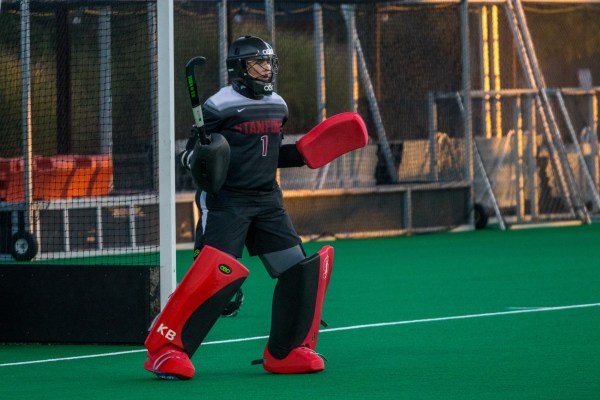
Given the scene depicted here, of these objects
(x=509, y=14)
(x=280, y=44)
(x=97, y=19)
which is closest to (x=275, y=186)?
(x=97, y=19)

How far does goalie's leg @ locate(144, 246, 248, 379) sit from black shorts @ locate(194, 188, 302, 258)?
0.15 m

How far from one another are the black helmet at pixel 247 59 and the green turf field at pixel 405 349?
1495mm

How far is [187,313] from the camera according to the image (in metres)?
7.14

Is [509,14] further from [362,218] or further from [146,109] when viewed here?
[146,109]

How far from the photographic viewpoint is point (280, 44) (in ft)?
58.9

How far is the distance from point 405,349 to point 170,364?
1.73m

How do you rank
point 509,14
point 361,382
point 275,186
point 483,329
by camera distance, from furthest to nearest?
point 509,14 → point 483,329 → point 275,186 → point 361,382

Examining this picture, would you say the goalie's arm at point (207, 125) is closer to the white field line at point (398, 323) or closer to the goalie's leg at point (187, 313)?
the goalie's leg at point (187, 313)

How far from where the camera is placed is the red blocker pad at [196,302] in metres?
7.12

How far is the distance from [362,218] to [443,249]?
2.52 metres

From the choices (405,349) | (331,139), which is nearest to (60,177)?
(405,349)

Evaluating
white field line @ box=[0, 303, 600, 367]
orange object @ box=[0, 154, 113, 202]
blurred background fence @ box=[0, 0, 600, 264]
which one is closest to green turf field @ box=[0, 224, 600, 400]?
white field line @ box=[0, 303, 600, 367]

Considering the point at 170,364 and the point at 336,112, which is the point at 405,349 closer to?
the point at 170,364

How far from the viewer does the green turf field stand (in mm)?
6836
